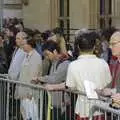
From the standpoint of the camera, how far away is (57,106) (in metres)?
7.99

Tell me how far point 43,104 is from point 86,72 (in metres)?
1.34

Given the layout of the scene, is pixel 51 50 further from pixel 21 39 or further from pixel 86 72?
Result: pixel 86 72

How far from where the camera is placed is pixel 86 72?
23.3 feet

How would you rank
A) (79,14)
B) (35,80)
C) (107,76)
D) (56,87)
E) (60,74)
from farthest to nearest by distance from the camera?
(79,14)
(35,80)
(60,74)
(56,87)
(107,76)

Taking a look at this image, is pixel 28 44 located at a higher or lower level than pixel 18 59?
higher

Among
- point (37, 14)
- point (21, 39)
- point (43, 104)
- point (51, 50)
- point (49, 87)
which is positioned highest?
point (37, 14)

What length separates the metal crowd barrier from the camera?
6.74 m

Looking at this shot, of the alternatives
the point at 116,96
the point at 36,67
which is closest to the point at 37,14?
the point at 36,67

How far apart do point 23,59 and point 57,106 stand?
150cm

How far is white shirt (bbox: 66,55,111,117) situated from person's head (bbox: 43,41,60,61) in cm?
112

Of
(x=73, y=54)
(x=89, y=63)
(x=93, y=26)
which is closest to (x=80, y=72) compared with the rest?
(x=89, y=63)

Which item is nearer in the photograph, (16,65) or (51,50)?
(51,50)

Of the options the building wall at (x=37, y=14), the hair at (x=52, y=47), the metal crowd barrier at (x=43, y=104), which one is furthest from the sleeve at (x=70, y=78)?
the building wall at (x=37, y=14)

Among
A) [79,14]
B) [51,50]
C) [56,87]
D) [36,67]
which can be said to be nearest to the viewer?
[56,87]
